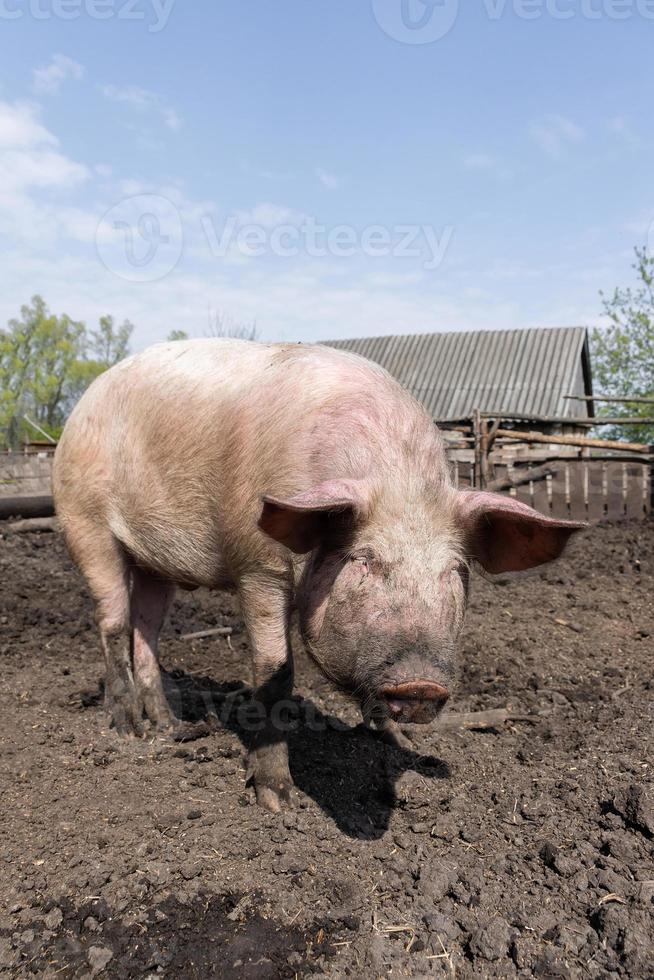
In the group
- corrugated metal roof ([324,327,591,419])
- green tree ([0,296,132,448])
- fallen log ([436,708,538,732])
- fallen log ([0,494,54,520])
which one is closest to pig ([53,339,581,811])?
fallen log ([436,708,538,732])

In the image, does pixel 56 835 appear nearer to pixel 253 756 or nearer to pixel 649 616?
pixel 253 756

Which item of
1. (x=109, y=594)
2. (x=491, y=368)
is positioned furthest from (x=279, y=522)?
(x=491, y=368)

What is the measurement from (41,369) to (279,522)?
4849 cm

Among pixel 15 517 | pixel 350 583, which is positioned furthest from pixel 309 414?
pixel 15 517

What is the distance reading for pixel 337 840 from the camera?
120 inches

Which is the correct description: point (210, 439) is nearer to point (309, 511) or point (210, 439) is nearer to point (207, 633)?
point (309, 511)

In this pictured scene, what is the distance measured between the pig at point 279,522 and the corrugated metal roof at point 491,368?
68.9 feet

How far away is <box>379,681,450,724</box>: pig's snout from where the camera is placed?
2.46 m

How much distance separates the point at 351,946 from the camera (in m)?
2.42

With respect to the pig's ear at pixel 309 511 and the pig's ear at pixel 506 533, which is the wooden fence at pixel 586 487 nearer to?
the pig's ear at pixel 506 533

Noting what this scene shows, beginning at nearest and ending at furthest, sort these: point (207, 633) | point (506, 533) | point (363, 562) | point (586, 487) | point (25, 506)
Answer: point (363, 562) < point (506, 533) < point (207, 633) < point (25, 506) < point (586, 487)

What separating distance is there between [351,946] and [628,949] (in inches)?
33.8

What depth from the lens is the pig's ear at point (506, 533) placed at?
9.32 feet

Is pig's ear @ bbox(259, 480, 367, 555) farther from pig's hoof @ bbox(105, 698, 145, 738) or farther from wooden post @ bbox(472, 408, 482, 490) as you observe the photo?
wooden post @ bbox(472, 408, 482, 490)
